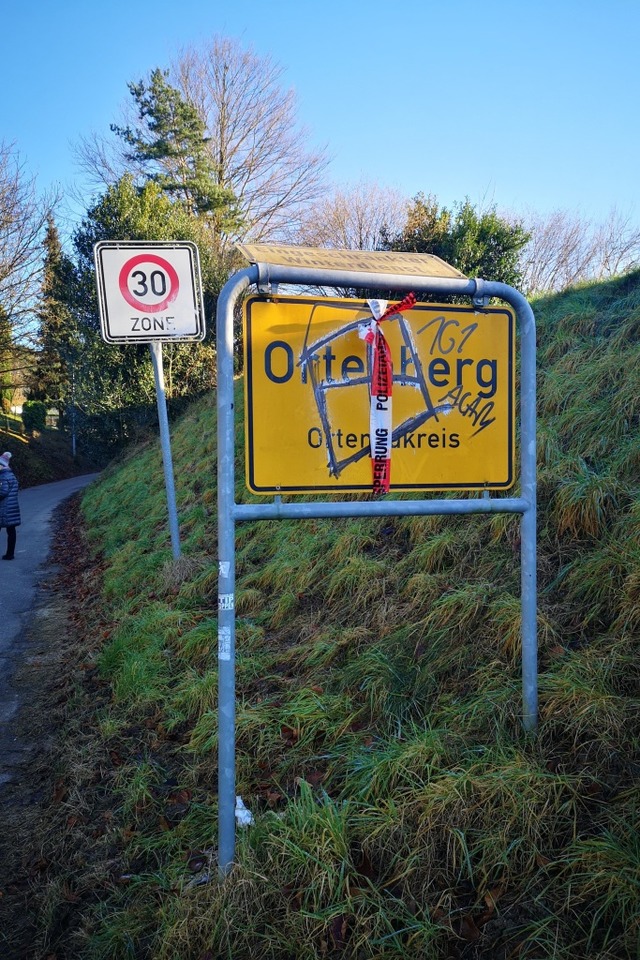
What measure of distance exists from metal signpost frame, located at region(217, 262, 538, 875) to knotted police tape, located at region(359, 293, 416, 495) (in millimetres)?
108

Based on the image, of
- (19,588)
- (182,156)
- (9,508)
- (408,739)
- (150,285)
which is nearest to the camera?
(408,739)

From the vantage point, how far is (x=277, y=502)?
245 cm

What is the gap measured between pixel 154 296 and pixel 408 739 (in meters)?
4.97

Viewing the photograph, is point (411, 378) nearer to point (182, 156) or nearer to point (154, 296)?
point (154, 296)

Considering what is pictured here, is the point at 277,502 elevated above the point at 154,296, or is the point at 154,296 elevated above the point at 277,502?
the point at 154,296

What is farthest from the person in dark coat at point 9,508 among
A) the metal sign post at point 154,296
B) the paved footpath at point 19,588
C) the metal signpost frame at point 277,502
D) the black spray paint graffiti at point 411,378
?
the black spray paint graffiti at point 411,378

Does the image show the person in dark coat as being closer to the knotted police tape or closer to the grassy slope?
the grassy slope

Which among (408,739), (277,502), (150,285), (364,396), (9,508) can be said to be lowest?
(9,508)

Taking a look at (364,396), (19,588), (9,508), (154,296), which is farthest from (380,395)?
(9,508)

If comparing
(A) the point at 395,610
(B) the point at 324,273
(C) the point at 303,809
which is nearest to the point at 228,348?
(B) the point at 324,273

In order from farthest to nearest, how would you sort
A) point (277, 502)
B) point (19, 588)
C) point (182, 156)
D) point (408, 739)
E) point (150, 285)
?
1. point (182, 156)
2. point (19, 588)
3. point (150, 285)
4. point (408, 739)
5. point (277, 502)

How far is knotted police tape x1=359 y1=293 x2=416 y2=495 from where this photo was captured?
2.58 metres

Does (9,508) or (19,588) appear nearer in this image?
(19,588)

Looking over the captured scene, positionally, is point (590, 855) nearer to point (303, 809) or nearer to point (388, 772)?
point (388, 772)
